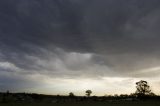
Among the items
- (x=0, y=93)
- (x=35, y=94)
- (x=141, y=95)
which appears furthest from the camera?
(x=35, y=94)

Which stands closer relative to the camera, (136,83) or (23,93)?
(136,83)

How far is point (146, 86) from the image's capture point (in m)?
113

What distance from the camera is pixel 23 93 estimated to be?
14238 cm

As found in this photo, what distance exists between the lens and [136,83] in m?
112

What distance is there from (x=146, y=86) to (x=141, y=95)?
177 inches

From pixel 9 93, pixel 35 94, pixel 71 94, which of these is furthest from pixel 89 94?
pixel 9 93

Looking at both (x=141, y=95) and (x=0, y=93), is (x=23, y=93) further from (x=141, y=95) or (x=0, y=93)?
(x=141, y=95)

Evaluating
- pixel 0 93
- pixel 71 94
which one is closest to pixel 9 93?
pixel 0 93

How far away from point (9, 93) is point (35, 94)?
1360cm

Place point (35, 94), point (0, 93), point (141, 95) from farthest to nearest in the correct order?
point (35, 94), point (0, 93), point (141, 95)

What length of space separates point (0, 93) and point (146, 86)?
66.7 metres

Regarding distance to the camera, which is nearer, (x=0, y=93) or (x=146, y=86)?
(x=146, y=86)

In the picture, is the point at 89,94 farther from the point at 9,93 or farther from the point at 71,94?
the point at 9,93

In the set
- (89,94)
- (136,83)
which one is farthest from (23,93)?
(136,83)
